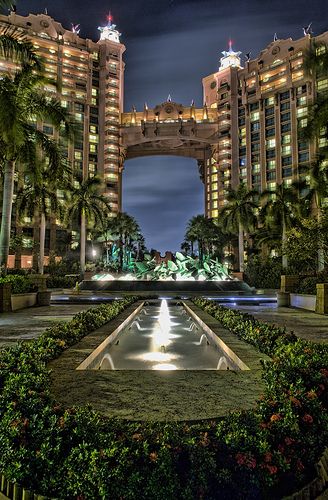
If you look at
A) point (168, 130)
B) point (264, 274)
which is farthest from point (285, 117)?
point (264, 274)

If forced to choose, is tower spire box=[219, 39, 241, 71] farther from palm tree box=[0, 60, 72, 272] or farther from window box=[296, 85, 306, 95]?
palm tree box=[0, 60, 72, 272]

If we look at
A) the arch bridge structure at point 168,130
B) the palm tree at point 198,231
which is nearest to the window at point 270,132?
the arch bridge structure at point 168,130

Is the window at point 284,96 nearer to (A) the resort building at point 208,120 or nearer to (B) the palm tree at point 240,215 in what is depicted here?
(A) the resort building at point 208,120

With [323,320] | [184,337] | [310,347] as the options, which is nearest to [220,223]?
[323,320]

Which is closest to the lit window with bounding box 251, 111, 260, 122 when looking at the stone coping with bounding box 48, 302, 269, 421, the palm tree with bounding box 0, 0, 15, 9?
the palm tree with bounding box 0, 0, 15, 9

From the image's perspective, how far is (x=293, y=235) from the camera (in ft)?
87.4

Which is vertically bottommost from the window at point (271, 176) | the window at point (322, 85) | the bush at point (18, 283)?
the bush at point (18, 283)

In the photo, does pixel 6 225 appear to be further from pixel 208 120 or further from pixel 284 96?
pixel 208 120

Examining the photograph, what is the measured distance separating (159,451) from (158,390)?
214cm

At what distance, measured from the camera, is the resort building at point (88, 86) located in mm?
111188

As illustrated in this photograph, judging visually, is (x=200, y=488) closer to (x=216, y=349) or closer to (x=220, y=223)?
(x=216, y=349)

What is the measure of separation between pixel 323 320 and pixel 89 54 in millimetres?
123021

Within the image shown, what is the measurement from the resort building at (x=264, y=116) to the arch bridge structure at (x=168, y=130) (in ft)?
25.0

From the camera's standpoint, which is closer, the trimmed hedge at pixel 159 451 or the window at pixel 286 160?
the trimmed hedge at pixel 159 451
